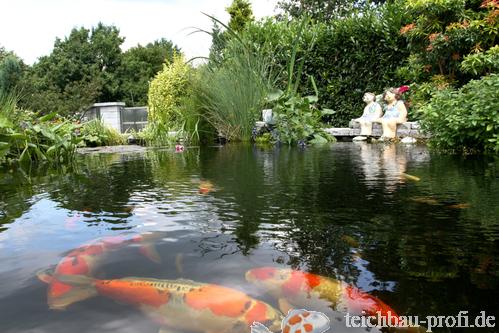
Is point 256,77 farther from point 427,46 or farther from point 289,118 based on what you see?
point 427,46

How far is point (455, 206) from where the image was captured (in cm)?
229

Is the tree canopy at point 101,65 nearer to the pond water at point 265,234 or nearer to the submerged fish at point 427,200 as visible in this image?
the pond water at point 265,234

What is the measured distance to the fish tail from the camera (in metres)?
1.25

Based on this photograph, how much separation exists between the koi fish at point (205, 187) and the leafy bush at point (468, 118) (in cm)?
297

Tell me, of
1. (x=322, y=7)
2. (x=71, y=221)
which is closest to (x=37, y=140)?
(x=71, y=221)

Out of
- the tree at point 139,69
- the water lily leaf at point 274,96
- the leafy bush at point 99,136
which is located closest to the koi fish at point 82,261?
the water lily leaf at point 274,96

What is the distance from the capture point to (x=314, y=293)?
127 cm

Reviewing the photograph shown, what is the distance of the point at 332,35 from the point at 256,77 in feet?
11.1

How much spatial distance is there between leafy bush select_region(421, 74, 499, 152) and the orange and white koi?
3.87 meters

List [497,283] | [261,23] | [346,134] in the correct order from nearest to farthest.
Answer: [497,283] → [346,134] → [261,23]

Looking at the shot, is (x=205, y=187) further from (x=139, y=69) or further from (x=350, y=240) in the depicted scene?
(x=139, y=69)

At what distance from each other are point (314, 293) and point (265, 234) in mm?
628

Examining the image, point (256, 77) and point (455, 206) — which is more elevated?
point (256, 77)

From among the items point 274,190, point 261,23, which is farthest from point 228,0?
point 274,190
